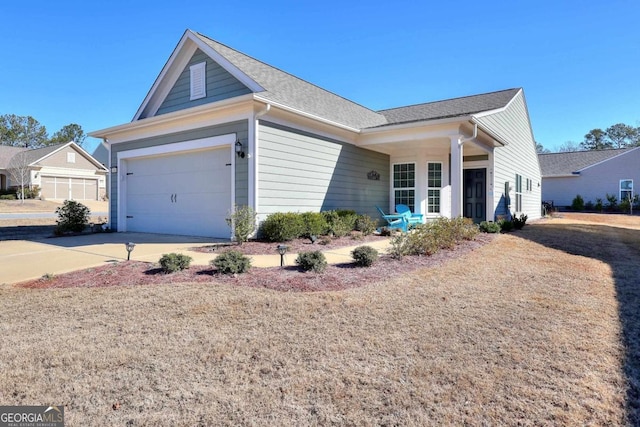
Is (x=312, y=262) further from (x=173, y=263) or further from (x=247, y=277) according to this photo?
(x=173, y=263)

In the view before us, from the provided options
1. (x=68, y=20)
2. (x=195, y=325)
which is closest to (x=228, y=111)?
(x=195, y=325)

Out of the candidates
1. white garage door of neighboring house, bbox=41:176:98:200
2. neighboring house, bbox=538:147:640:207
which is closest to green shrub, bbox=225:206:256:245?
neighboring house, bbox=538:147:640:207

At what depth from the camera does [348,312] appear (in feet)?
12.6

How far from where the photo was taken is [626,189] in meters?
26.5

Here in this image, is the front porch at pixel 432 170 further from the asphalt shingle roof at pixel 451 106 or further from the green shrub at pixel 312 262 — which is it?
the green shrub at pixel 312 262

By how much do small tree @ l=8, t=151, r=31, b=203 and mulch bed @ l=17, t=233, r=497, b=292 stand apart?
29.3 meters

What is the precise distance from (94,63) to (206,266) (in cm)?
2116

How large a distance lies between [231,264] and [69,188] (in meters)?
35.4

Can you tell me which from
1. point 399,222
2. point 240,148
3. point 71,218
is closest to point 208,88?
point 240,148

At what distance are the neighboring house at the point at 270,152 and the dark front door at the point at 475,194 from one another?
0.04 meters

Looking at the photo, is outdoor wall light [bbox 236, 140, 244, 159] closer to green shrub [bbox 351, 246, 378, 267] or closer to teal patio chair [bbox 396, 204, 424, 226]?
green shrub [bbox 351, 246, 378, 267]

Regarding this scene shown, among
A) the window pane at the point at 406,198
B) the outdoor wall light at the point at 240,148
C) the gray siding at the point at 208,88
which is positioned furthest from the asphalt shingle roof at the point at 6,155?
the window pane at the point at 406,198

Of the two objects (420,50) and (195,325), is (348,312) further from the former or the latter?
(420,50)

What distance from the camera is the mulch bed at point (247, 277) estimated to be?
4.82 meters
